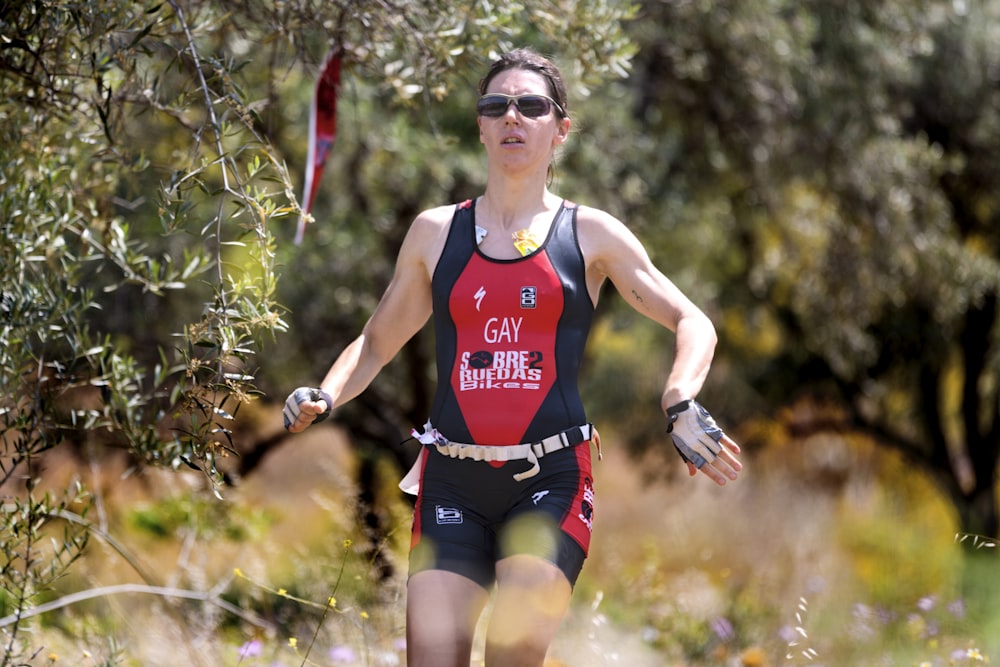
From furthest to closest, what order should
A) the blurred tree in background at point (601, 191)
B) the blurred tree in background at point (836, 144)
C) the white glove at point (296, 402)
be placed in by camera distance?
1. the blurred tree in background at point (836, 144)
2. the blurred tree in background at point (601, 191)
3. the white glove at point (296, 402)

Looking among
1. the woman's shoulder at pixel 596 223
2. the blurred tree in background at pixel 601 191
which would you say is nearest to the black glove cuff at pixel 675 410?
the woman's shoulder at pixel 596 223

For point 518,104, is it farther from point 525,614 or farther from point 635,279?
point 525,614

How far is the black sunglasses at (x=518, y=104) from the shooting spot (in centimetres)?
358

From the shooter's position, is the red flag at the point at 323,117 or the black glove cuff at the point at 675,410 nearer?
the black glove cuff at the point at 675,410

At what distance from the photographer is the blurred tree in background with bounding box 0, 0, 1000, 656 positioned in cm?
436

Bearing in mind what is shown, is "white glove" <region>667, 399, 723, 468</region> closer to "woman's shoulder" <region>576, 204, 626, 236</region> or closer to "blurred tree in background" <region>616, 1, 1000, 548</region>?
"woman's shoulder" <region>576, 204, 626, 236</region>

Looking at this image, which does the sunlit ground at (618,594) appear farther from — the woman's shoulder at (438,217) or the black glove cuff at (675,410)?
the black glove cuff at (675,410)

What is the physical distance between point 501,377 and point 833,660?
11.3 ft

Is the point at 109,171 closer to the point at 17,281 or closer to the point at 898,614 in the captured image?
the point at 17,281

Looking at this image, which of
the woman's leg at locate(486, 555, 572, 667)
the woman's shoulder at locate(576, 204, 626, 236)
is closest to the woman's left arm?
the woman's shoulder at locate(576, 204, 626, 236)

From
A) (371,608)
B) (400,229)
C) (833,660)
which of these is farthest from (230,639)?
(400,229)

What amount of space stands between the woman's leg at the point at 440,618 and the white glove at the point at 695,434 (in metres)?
0.65

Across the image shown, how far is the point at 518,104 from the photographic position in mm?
3574

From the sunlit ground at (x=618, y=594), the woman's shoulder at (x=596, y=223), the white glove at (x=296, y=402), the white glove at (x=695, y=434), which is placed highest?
the woman's shoulder at (x=596, y=223)
